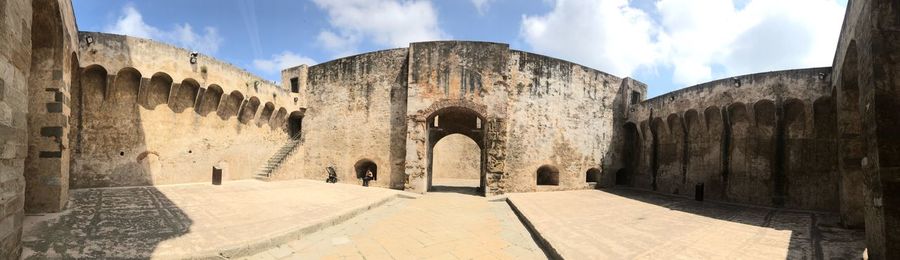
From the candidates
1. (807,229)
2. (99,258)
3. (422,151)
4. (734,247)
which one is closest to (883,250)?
(734,247)

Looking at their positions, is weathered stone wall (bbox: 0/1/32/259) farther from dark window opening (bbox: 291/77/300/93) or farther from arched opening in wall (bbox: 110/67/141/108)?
dark window opening (bbox: 291/77/300/93)

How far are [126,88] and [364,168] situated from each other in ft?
25.6

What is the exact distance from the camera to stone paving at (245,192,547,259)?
4.96 metres

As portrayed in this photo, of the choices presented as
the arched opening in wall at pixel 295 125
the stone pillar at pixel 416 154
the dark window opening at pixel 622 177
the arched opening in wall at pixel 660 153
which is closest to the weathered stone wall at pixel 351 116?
the arched opening in wall at pixel 295 125

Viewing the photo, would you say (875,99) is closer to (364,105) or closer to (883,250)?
(883,250)

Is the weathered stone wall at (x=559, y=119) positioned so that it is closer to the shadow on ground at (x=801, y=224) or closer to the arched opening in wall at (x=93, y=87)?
the shadow on ground at (x=801, y=224)

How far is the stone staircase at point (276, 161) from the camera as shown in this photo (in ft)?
44.8

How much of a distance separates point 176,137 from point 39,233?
749 cm

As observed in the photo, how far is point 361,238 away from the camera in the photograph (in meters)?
5.79

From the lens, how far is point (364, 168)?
14641 mm

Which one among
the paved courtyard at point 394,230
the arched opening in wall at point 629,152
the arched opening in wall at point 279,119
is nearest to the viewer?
the paved courtyard at point 394,230

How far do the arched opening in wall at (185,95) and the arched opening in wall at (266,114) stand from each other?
259 centimetres

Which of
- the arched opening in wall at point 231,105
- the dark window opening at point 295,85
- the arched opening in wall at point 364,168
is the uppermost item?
the dark window opening at point 295,85

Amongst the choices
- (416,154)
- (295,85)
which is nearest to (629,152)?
(416,154)
